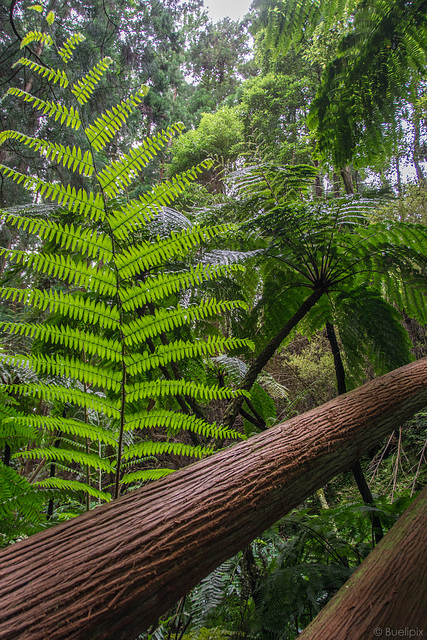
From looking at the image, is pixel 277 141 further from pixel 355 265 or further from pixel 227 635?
pixel 227 635

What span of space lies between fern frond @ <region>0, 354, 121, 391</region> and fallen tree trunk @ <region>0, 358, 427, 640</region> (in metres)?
0.29

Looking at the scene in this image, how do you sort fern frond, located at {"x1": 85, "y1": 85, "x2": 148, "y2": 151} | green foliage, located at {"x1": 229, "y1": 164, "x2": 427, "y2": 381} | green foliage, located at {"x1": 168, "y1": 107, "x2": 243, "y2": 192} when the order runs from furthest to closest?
1. green foliage, located at {"x1": 168, "y1": 107, "x2": 243, "y2": 192}
2. green foliage, located at {"x1": 229, "y1": 164, "x2": 427, "y2": 381}
3. fern frond, located at {"x1": 85, "y1": 85, "x2": 148, "y2": 151}

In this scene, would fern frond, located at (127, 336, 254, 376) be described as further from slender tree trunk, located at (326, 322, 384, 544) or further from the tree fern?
slender tree trunk, located at (326, 322, 384, 544)

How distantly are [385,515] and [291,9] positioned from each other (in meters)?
2.61

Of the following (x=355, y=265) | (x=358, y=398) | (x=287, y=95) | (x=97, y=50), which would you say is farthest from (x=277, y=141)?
(x=358, y=398)

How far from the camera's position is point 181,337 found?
1.47 m

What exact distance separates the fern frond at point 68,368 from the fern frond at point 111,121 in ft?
1.77

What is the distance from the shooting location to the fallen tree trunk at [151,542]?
43 cm

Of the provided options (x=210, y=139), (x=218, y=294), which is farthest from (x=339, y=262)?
(x=210, y=139)

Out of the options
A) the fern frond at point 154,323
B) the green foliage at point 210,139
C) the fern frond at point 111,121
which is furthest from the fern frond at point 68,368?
the green foliage at point 210,139

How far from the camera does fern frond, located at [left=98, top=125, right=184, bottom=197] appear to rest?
0.80 metres

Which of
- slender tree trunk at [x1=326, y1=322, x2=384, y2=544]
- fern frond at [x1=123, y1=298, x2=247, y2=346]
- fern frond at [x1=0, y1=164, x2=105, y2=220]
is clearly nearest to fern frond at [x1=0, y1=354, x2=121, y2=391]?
fern frond at [x1=123, y1=298, x2=247, y2=346]

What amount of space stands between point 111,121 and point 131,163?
0.10 meters

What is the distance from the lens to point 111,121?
764 millimetres
